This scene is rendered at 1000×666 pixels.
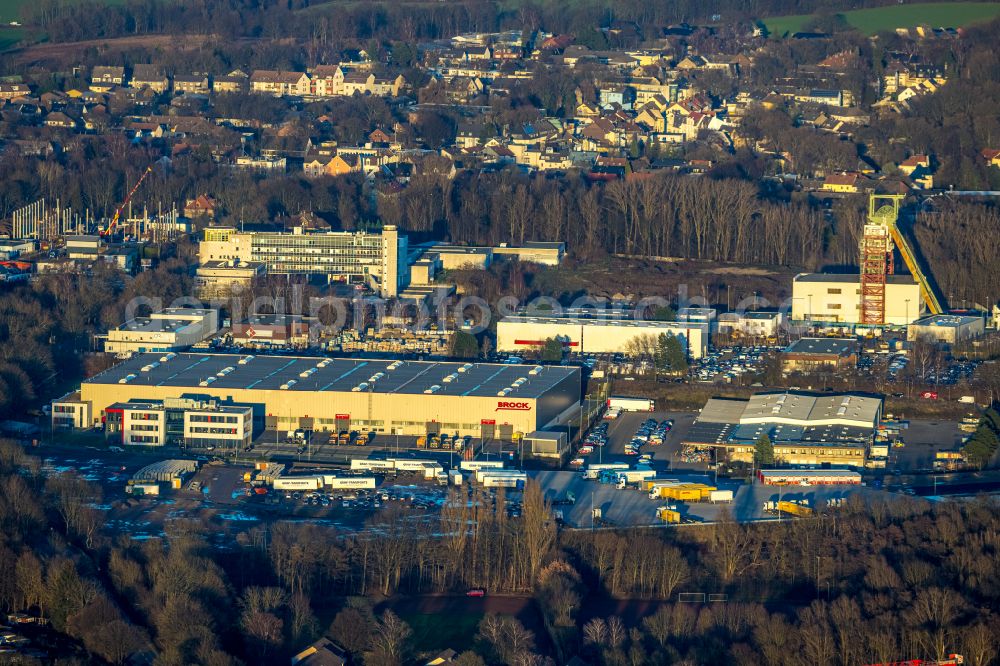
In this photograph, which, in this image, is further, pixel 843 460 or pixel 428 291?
pixel 428 291

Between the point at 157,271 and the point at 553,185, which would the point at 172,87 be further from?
the point at 157,271

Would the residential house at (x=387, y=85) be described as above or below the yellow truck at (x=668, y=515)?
above

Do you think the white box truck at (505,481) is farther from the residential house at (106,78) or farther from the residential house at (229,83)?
the residential house at (106,78)

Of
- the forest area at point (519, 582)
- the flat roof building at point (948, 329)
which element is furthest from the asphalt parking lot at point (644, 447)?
the flat roof building at point (948, 329)

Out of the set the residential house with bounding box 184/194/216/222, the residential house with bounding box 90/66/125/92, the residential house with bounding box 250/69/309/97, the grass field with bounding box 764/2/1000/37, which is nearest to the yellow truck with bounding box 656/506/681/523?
the residential house with bounding box 184/194/216/222

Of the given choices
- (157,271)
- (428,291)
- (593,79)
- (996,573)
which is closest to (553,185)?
(428,291)

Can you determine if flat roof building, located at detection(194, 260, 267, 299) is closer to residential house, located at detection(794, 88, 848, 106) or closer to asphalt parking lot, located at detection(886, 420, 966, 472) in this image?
asphalt parking lot, located at detection(886, 420, 966, 472)
